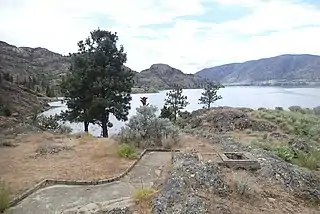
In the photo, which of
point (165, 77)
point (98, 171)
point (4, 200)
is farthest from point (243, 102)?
point (165, 77)

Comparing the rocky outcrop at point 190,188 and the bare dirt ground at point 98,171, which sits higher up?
the rocky outcrop at point 190,188

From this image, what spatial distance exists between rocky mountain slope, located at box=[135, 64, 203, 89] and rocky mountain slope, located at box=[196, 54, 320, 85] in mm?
23335

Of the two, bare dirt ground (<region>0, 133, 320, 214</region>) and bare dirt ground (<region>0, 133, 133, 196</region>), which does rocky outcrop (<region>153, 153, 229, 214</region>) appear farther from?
bare dirt ground (<region>0, 133, 133, 196</region>)

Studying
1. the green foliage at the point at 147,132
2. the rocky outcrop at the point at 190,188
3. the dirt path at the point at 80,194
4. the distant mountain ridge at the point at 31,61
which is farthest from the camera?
the distant mountain ridge at the point at 31,61

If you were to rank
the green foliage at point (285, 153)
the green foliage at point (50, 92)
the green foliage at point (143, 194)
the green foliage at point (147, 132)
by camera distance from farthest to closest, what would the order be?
1. the green foliage at point (50, 92)
2. the green foliage at point (147, 132)
3. the green foliage at point (285, 153)
4. the green foliage at point (143, 194)

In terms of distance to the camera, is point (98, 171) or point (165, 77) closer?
point (98, 171)

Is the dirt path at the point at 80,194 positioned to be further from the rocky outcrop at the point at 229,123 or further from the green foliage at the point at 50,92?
the green foliage at the point at 50,92

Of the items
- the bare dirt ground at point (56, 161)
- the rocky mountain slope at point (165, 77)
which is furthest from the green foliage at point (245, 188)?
the rocky mountain slope at point (165, 77)

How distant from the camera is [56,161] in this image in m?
10.7

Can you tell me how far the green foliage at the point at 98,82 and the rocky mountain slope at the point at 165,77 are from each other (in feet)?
341

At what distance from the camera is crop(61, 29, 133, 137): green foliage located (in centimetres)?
1944

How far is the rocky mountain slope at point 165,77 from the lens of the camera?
5162 inches

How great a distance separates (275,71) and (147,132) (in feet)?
457

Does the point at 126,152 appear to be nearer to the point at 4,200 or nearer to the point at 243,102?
the point at 4,200
